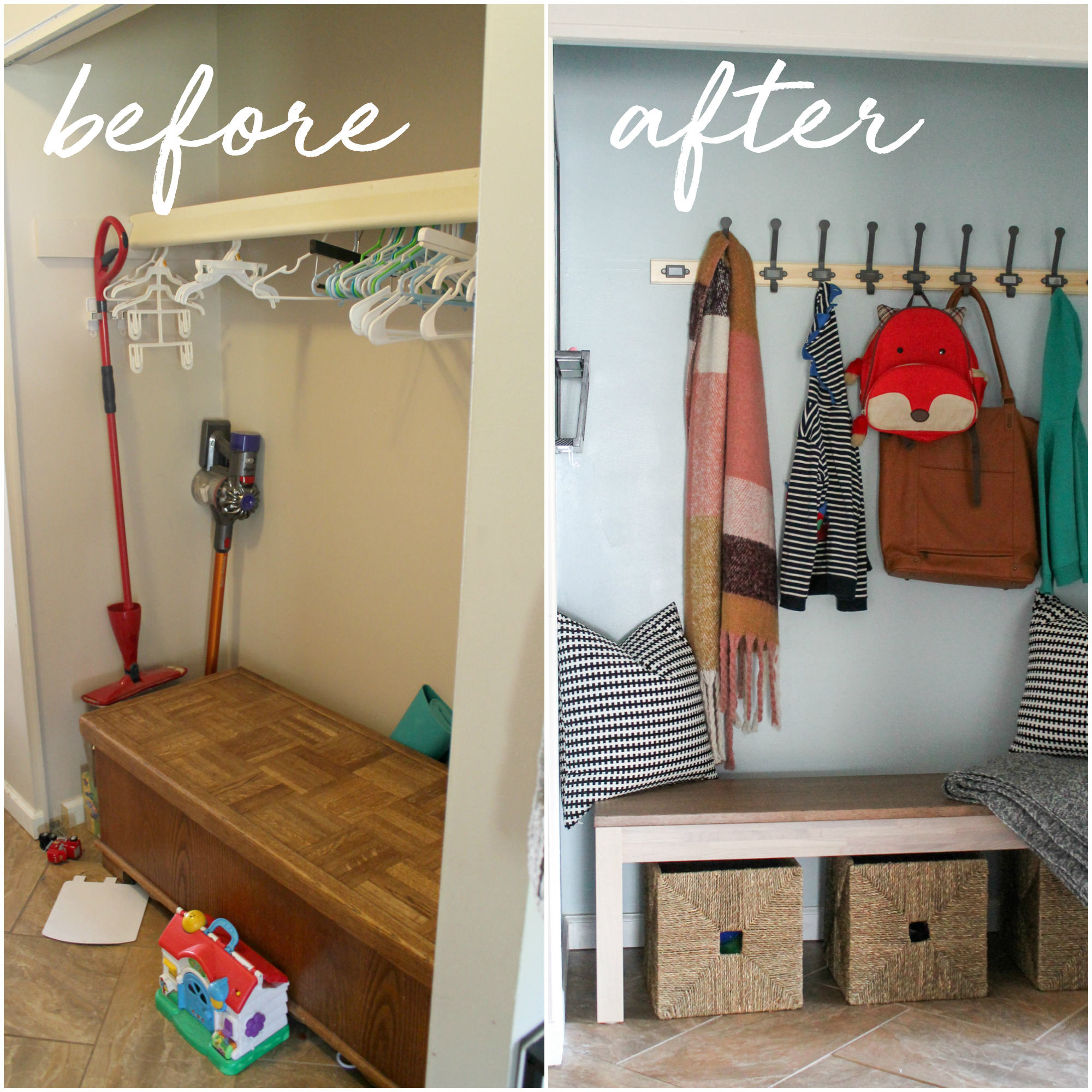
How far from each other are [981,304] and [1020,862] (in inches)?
52.4

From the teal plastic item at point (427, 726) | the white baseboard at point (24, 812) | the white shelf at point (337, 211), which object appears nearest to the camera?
the white shelf at point (337, 211)

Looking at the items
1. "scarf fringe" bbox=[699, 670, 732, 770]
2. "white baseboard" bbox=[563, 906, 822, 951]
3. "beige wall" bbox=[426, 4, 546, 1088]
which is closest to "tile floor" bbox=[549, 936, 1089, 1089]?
"white baseboard" bbox=[563, 906, 822, 951]

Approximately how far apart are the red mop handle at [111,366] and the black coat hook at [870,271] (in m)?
1.80

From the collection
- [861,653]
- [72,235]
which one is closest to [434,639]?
[861,653]

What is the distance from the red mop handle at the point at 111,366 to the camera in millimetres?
2223

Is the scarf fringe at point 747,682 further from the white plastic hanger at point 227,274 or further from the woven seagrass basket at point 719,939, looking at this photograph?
the white plastic hanger at point 227,274

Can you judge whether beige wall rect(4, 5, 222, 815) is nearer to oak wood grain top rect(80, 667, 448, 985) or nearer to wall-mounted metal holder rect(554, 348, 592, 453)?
oak wood grain top rect(80, 667, 448, 985)

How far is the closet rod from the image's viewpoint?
2.04m

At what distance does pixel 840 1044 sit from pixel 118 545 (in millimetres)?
2218

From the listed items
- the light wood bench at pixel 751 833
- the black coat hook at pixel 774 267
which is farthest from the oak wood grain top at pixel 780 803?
the black coat hook at pixel 774 267

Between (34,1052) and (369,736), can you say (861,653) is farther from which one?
(34,1052)

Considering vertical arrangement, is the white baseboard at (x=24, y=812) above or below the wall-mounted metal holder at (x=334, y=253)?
below

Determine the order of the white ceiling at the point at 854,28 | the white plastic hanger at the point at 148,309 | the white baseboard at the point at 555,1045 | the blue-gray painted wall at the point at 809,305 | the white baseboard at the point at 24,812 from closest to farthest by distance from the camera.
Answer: the white ceiling at the point at 854,28 → the white baseboard at the point at 555,1045 → the blue-gray painted wall at the point at 809,305 → the white plastic hanger at the point at 148,309 → the white baseboard at the point at 24,812

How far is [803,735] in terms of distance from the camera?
7.23ft
